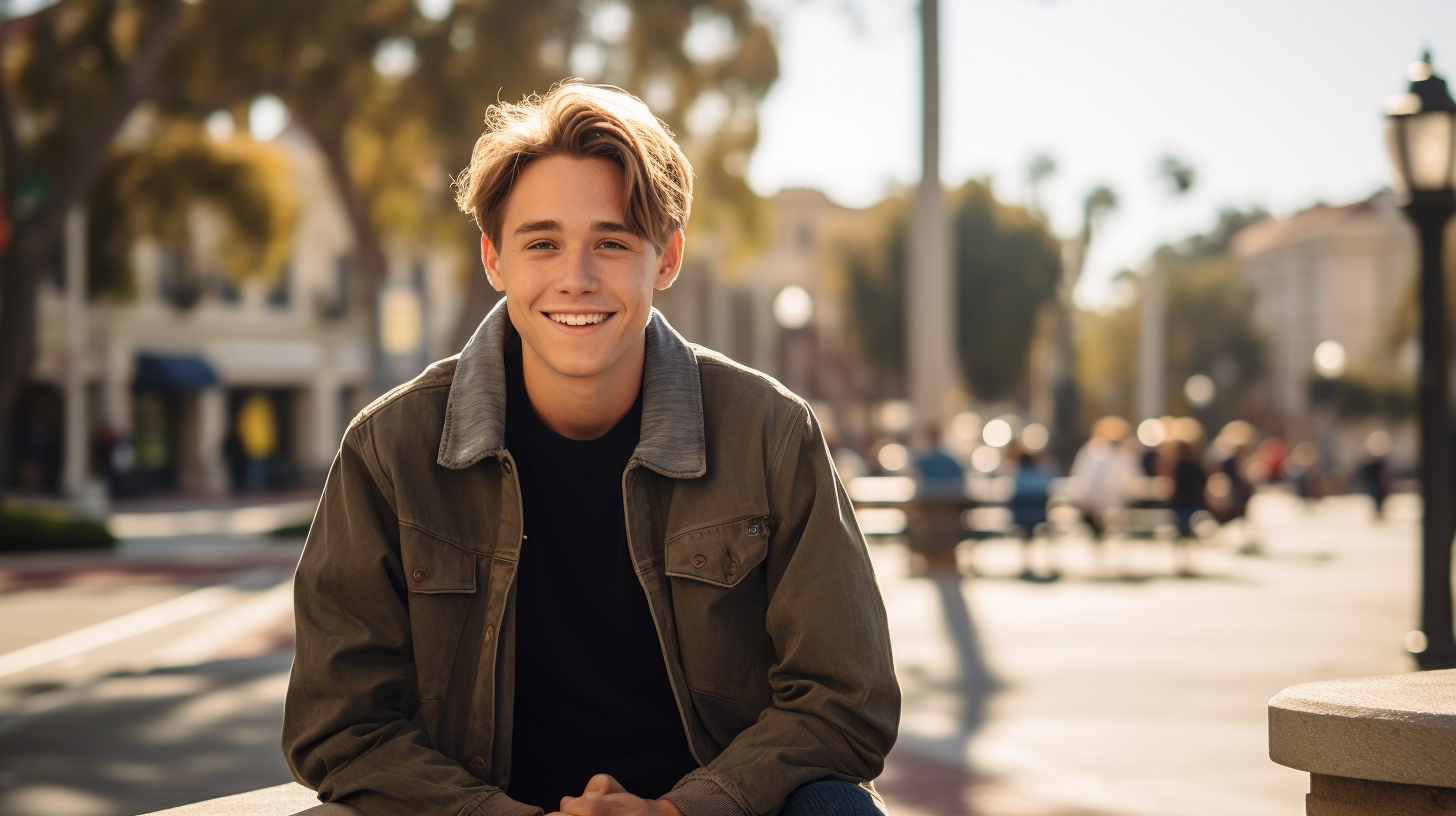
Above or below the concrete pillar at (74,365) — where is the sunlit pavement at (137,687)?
below

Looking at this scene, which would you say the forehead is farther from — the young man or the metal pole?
the metal pole

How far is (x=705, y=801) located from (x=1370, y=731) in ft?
3.80

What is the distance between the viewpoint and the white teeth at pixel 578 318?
2756 millimetres

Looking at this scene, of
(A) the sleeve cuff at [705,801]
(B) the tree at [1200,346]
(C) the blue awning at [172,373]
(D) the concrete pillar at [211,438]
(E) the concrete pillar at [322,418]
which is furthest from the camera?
(B) the tree at [1200,346]

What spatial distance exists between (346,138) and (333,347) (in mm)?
22286

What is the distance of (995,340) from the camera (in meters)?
53.4

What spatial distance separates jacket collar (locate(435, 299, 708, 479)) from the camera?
2.67 m

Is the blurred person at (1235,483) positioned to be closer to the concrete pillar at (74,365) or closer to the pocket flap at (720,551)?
the pocket flap at (720,551)

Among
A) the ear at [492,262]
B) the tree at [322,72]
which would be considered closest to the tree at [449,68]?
the tree at [322,72]

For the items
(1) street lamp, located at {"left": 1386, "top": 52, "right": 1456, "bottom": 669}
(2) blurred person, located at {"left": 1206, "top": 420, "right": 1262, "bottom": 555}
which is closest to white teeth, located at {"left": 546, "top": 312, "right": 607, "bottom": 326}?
(1) street lamp, located at {"left": 1386, "top": 52, "right": 1456, "bottom": 669}

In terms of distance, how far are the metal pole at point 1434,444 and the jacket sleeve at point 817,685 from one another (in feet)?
22.1

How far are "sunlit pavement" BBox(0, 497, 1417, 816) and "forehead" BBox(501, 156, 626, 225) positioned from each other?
11.2 feet

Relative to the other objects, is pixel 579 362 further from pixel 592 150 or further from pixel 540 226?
pixel 592 150

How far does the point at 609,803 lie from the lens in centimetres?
247
